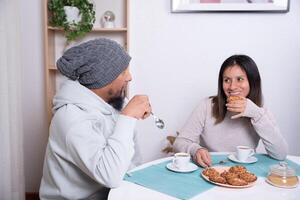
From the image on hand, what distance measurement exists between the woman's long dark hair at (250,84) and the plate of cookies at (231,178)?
2.02 feet

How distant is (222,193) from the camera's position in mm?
1107

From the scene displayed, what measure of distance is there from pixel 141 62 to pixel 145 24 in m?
0.29

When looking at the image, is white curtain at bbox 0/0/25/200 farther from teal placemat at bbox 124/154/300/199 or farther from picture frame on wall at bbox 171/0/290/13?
picture frame on wall at bbox 171/0/290/13

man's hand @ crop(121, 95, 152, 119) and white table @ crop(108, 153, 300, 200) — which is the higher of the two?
man's hand @ crop(121, 95, 152, 119)

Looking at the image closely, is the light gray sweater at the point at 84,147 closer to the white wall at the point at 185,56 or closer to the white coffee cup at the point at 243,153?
the white coffee cup at the point at 243,153

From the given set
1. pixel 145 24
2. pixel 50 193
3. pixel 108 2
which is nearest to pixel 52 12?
pixel 108 2

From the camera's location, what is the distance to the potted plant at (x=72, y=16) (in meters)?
2.30

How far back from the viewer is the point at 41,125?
8.59 feet

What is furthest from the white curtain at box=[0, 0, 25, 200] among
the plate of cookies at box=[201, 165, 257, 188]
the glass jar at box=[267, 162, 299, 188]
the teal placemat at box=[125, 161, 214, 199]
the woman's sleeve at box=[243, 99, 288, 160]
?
the glass jar at box=[267, 162, 299, 188]

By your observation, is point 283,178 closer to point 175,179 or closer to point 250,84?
point 175,179

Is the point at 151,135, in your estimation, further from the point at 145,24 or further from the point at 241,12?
the point at 241,12

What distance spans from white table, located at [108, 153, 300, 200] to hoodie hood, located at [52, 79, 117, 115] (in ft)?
1.06

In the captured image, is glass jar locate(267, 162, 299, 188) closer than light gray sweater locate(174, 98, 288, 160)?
Yes

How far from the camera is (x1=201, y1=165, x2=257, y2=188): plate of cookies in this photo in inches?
45.2
